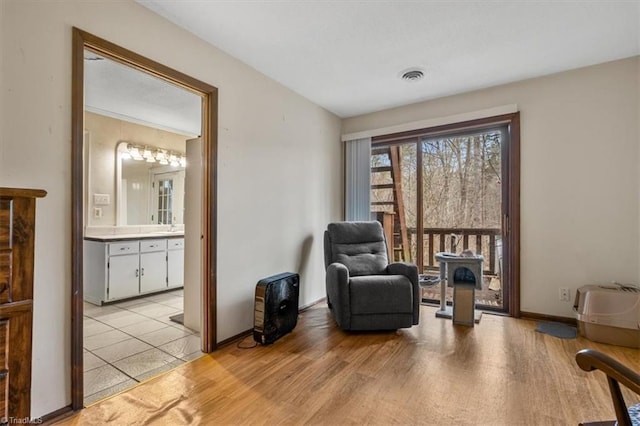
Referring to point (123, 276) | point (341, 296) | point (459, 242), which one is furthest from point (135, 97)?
point (459, 242)

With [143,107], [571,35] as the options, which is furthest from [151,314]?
[571,35]

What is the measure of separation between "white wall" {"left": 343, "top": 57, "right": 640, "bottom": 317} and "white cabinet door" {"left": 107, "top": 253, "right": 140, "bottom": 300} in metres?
4.35

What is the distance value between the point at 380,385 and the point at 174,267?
3.33 m

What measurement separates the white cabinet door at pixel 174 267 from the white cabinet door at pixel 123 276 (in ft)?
1.36

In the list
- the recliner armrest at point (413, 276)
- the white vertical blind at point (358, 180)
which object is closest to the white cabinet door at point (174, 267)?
the white vertical blind at point (358, 180)

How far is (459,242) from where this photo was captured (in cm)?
348

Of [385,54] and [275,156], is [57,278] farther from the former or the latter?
[385,54]

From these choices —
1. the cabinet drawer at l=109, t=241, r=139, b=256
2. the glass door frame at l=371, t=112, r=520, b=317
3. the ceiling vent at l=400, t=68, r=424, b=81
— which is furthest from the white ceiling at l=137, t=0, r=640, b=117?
the cabinet drawer at l=109, t=241, r=139, b=256

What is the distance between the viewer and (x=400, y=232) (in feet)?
12.6

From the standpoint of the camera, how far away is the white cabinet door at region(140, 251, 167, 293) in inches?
151

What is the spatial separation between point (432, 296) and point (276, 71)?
3017 millimetres

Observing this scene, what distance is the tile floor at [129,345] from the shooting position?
1970 mm

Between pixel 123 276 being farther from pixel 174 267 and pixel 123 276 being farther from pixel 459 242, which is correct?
pixel 459 242

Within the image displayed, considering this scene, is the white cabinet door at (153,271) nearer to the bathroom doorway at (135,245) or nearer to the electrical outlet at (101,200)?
the bathroom doorway at (135,245)
